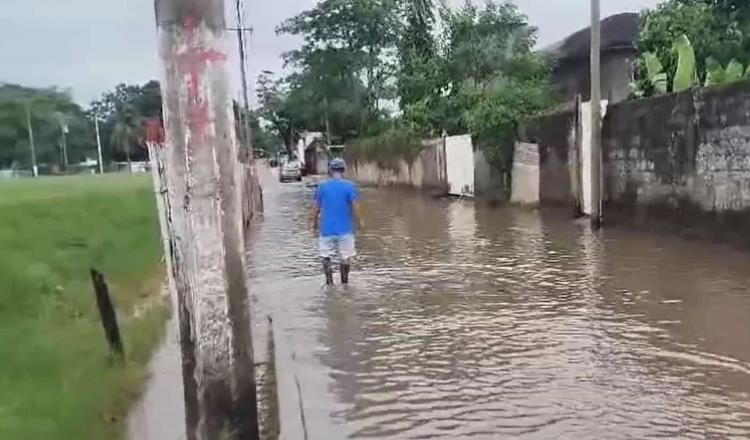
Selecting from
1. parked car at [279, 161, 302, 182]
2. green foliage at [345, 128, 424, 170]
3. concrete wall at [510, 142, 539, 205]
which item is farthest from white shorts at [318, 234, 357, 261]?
parked car at [279, 161, 302, 182]

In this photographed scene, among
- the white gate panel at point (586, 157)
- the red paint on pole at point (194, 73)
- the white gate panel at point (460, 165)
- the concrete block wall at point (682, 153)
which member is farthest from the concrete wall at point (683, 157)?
the red paint on pole at point (194, 73)

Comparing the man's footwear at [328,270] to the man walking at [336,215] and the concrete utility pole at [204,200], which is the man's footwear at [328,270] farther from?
the concrete utility pole at [204,200]

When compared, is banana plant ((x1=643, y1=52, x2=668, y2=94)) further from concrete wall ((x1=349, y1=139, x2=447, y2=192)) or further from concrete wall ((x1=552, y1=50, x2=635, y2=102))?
concrete wall ((x1=552, y1=50, x2=635, y2=102))

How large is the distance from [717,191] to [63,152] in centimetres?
7326

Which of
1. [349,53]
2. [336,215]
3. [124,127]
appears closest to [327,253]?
[336,215]

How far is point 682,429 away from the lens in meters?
5.15

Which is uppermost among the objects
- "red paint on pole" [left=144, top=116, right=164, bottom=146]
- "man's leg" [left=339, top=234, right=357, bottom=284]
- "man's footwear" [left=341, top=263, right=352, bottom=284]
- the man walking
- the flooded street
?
"red paint on pole" [left=144, top=116, right=164, bottom=146]

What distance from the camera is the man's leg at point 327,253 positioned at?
35.0ft

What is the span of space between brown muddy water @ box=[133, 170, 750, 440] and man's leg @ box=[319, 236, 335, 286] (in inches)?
12.0

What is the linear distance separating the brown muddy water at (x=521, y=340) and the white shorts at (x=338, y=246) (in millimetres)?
472

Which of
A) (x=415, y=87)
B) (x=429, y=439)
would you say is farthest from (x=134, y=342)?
(x=415, y=87)

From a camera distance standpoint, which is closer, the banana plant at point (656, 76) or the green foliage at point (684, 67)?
the green foliage at point (684, 67)

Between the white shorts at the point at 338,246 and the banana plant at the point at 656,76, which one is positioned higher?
the banana plant at the point at 656,76

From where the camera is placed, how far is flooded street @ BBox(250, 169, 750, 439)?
5.47 m
